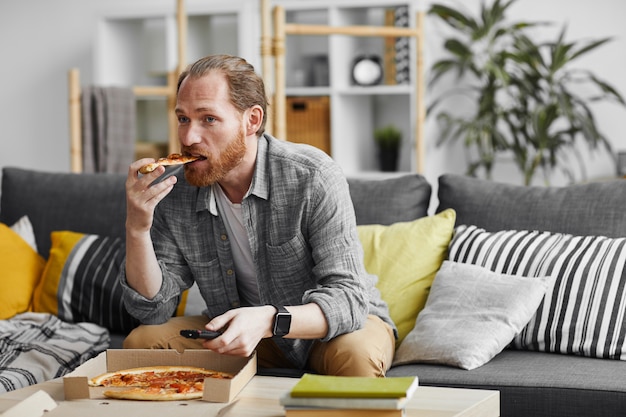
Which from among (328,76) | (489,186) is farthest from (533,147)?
(489,186)

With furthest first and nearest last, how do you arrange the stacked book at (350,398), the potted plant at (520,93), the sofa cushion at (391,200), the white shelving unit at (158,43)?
1. the white shelving unit at (158,43)
2. the potted plant at (520,93)
3. the sofa cushion at (391,200)
4. the stacked book at (350,398)

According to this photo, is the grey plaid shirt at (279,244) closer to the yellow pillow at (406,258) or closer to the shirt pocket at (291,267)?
the shirt pocket at (291,267)

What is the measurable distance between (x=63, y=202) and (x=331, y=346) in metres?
1.47

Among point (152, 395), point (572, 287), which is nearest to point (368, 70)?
point (572, 287)

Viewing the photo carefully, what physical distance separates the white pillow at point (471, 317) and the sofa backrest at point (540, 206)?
246 mm

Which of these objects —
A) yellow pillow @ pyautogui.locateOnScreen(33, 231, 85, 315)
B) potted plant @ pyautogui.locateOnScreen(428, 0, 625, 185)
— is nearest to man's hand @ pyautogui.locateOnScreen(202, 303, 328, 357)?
yellow pillow @ pyautogui.locateOnScreen(33, 231, 85, 315)

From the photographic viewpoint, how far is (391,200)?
2.89m

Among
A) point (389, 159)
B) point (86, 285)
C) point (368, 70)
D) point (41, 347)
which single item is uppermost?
point (368, 70)

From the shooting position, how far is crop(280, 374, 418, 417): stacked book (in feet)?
5.03

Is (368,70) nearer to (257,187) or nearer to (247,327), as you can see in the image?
(257,187)

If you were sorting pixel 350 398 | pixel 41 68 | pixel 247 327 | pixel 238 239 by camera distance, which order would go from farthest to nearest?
pixel 41 68, pixel 238 239, pixel 247 327, pixel 350 398

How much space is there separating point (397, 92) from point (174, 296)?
298 cm

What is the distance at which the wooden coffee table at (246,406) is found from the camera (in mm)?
1655

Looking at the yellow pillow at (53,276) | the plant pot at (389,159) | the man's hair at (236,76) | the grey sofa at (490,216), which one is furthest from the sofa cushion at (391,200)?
the plant pot at (389,159)
